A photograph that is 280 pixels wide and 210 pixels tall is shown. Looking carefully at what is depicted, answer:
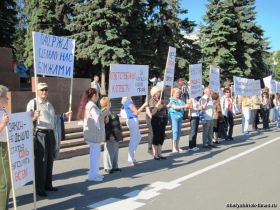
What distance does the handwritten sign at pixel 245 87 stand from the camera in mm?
18344

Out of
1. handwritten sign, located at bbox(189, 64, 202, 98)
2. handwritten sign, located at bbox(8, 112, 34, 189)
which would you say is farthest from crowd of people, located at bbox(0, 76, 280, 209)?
handwritten sign, located at bbox(189, 64, 202, 98)

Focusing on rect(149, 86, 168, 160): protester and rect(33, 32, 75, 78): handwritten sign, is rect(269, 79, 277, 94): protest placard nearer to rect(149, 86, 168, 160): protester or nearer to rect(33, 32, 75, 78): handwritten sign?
rect(149, 86, 168, 160): protester

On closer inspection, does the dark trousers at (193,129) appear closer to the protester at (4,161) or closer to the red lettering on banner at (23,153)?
the red lettering on banner at (23,153)

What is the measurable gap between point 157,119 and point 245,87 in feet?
27.5

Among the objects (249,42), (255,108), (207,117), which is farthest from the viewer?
(249,42)

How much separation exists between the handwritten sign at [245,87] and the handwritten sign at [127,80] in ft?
26.1

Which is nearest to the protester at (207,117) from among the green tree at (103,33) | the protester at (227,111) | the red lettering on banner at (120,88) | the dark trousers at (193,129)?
the dark trousers at (193,129)

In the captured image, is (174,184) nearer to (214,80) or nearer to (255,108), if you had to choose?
(214,80)

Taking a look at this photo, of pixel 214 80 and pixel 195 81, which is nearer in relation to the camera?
pixel 195 81

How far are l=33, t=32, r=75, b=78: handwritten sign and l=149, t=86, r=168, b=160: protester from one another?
2791 millimetres

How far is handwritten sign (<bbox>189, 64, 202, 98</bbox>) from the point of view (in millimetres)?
13602

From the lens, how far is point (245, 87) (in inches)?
742

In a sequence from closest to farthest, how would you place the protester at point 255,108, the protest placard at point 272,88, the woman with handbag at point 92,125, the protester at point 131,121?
the woman with handbag at point 92,125, the protester at point 131,121, the protester at point 255,108, the protest placard at point 272,88

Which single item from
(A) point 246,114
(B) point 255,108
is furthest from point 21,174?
(B) point 255,108
